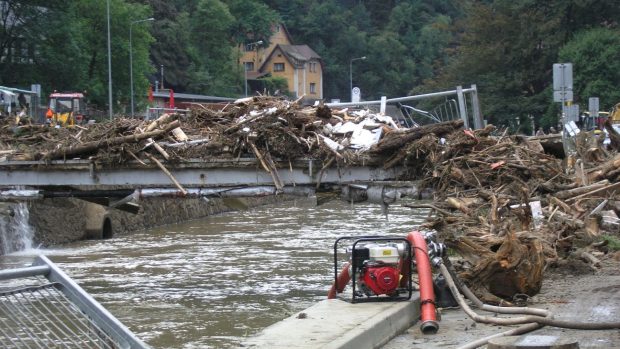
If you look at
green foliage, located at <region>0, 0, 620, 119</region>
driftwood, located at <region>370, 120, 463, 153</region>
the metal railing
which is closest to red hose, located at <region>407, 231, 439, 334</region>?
driftwood, located at <region>370, 120, 463, 153</region>

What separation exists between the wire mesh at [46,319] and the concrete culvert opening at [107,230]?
2749 cm

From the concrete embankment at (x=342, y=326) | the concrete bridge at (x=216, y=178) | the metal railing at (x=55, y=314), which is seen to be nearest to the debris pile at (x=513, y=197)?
the concrete bridge at (x=216, y=178)

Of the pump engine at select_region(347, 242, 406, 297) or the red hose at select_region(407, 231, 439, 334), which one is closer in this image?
the red hose at select_region(407, 231, 439, 334)

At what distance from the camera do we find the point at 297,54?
150m

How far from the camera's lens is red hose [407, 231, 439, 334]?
10.4m

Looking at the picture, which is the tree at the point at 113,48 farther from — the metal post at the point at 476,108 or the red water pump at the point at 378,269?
the red water pump at the point at 378,269

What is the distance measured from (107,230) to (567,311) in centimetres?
2376

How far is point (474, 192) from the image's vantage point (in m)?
15.9

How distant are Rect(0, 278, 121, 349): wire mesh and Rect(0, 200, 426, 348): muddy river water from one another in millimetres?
7322

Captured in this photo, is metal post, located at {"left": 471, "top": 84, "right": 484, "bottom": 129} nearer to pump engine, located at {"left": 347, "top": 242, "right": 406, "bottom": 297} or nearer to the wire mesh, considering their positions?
pump engine, located at {"left": 347, "top": 242, "right": 406, "bottom": 297}

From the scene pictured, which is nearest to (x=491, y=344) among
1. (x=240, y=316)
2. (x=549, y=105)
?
(x=240, y=316)

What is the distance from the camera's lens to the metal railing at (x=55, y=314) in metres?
5.25

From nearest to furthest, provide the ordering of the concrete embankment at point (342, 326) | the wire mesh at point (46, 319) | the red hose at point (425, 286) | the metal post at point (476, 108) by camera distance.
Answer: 1. the wire mesh at point (46, 319)
2. the concrete embankment at point (342, 326)
3. the red hose at point (425, 286)
4. the metal post at point (476, 108)

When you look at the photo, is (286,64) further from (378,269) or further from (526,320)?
(526,320)
